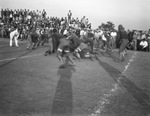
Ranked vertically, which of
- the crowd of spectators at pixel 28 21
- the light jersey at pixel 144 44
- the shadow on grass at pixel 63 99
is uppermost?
the crowd of spectators at pixel 28 21

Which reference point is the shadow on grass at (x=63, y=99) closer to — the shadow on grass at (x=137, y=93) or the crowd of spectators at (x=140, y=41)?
the shadow on grass at (x=137, y=93)

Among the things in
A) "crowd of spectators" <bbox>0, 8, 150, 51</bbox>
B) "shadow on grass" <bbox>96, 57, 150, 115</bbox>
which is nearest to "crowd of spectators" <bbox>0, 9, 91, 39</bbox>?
"crowd of spectators" <bbox>0, 8, 150, 51</bbox>

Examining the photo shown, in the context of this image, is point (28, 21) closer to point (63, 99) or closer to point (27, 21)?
point (27, 21)

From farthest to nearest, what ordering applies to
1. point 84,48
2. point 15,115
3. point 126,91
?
point 84,48 < point 126,91 < point 15,115

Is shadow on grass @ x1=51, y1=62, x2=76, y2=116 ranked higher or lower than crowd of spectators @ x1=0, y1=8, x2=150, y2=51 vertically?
lower

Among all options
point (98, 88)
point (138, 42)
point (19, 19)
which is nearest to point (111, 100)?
point (98, 88)

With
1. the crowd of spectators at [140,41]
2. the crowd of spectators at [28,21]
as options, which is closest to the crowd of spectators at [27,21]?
the crowd of spectators at [28,21]

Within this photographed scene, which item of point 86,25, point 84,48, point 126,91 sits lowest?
point 126,91

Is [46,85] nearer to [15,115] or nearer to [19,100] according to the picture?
[19,100]

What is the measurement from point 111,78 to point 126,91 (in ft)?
5.48

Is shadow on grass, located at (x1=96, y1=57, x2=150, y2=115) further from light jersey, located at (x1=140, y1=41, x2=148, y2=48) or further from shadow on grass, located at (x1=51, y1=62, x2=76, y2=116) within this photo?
light jersey, located at (x1=140, y1=41, x2=148, y2=48)

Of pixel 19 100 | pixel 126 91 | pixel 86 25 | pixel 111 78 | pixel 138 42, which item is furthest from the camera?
pixel 86 25

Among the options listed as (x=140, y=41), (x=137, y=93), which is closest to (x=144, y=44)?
(x=140, y=41)

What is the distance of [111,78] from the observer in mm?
7492
